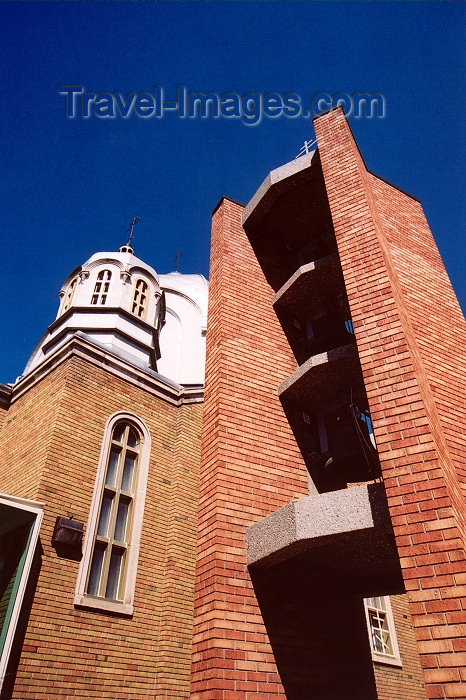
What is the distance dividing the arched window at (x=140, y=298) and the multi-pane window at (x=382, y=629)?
10.6 m

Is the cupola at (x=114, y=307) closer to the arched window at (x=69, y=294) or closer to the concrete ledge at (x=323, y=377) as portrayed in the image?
the arched window at (x=69, y=294)

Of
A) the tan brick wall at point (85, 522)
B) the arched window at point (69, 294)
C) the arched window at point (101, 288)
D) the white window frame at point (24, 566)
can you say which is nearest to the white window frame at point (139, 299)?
the arched window at point (101, 288)

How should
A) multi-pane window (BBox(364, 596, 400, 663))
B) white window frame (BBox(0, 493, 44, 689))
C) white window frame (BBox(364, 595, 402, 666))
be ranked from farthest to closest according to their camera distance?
multi-pane window (BBox(364, 596, 400, 663))
white window frame (BBox(364, 595, 402, 666))
white window frame (BBox(0, 493, 44, 689))

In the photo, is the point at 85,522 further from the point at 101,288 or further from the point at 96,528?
the point at 101,288

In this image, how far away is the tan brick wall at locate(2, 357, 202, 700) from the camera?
7336 millimetres

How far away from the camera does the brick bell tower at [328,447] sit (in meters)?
3.72

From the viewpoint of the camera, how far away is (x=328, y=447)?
6473 millimetres

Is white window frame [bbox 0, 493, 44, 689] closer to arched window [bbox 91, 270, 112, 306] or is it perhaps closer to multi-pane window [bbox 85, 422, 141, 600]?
multi-pane window [bbox 85, 422, 141, 600]

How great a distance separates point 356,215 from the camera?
5.90 meters

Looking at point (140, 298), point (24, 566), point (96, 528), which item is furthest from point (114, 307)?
point (24, 566)

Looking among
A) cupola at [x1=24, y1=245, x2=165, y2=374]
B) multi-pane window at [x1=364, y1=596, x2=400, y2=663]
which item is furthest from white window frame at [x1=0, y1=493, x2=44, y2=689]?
multi-pane window at [x1=364, y1=596, x2=400, y2=663]

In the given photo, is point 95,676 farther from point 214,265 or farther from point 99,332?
point 99,332

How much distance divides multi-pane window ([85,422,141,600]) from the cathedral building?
0.04 m

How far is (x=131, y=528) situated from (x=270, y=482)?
513 centimetres
